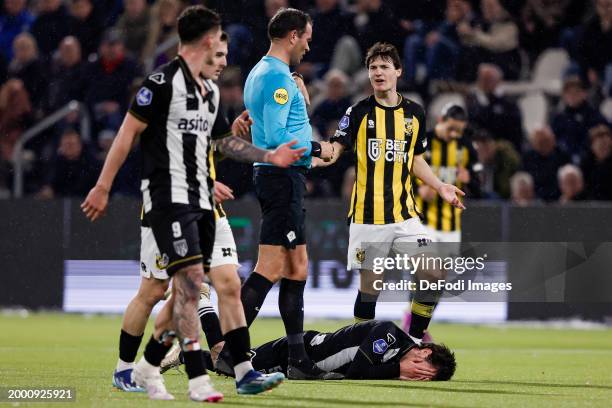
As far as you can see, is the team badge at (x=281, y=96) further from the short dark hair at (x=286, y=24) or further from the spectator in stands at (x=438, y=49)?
the spectator in stands at (x=438, y=49)

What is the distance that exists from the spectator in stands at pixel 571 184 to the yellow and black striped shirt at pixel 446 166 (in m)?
2.79

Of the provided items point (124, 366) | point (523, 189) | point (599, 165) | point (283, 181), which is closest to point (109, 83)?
point (523, 189)

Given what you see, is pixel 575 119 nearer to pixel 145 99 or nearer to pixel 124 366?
pixel 124 366

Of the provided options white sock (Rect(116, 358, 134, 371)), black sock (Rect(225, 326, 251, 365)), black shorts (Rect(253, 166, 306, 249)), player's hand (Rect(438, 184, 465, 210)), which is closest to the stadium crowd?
player's hand (Rect(438, 184, 465, 210))

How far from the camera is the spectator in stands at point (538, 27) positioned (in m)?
16.4

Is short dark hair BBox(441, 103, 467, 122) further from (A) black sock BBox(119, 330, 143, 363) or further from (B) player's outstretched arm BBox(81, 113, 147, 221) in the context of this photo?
(B) player's outstretched arm BBox(81, 113, 147, 221)

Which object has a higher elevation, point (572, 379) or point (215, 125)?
point (215, 125)

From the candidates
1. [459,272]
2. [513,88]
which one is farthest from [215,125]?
[513,88]

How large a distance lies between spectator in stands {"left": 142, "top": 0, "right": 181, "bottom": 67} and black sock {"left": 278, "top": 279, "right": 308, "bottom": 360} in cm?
903

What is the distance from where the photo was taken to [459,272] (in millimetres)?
11969

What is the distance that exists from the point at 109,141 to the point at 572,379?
8343 millimetres

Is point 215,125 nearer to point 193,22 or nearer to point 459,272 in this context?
point 193,22

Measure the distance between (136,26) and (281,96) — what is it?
9.53 meters

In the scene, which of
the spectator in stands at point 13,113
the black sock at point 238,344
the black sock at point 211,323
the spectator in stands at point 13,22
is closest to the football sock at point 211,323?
the black sock at point 211,323
